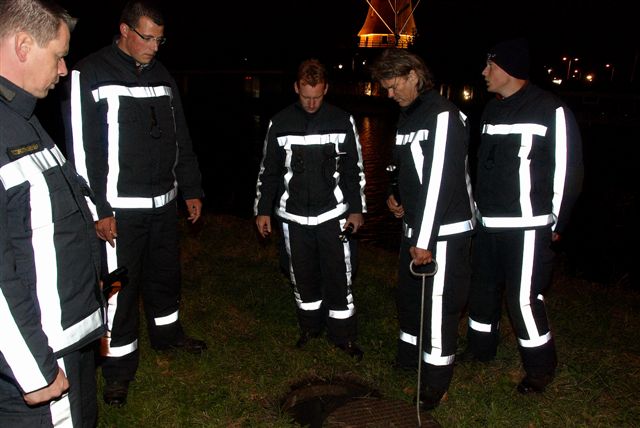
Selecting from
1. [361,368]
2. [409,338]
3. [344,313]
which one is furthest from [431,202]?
[361,368]

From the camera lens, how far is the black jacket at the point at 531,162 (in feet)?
12.3

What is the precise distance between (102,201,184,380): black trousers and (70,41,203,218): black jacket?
0.46 ft

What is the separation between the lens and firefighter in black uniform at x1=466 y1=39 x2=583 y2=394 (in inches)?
148

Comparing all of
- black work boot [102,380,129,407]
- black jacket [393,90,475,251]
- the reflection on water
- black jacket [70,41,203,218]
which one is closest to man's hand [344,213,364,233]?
black jacket [393,90,475,251]

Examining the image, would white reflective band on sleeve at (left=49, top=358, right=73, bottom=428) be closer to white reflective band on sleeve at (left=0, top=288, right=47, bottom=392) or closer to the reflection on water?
white reflective band on sleeve at (left=0, top=288, right=47, bottom=392)

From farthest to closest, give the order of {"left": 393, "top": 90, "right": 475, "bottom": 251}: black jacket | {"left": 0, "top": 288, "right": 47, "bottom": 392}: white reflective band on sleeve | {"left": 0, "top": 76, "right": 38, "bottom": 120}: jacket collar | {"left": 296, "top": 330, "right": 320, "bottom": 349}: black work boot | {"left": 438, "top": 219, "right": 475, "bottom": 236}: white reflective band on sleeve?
{"left": 296, "top": 330, "right": 320, "bottom": 349}: black work boot < {"left": 438, "top": 219, "right": 475, "bottom": 236}: white reflective band on sleeve < {"left": 393, "top": 90, "right": 475, "bottom": 251}: black jacket < {"left": 0, "top": 76, "right": 38, "bottom": 120}: jacket collar < {"left": 0, "top": 288, "right": 47, "bottom": 392}: white reflective band on sleeve

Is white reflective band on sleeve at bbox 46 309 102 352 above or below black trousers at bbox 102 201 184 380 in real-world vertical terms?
→ above

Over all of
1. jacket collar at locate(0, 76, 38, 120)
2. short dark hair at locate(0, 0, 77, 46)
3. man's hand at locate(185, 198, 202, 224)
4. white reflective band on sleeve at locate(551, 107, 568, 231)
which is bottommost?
man's hand at locate(185, 198, 202, 224)

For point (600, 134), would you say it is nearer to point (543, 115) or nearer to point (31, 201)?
point (543, 115)

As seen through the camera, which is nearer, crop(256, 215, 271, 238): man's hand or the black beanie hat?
the black beanie hat

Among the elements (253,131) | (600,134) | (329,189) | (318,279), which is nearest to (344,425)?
(318,279)

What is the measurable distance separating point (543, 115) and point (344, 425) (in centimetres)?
227

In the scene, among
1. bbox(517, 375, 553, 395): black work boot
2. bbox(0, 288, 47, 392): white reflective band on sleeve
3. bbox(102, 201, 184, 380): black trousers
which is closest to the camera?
bbox(0, 288, 47, 392): white reflective band on sleeve

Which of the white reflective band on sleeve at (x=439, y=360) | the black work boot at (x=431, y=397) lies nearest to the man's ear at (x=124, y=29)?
the white reflective band on sleeve at (x=439, y=360)
